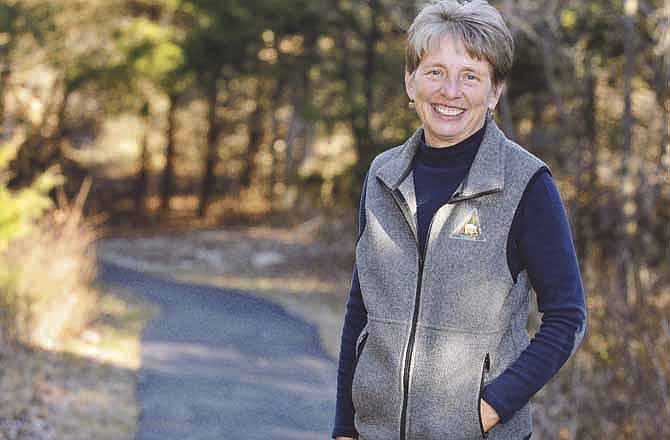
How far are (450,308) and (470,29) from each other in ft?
2.14

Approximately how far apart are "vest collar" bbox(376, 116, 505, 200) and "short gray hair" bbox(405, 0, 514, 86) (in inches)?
6.4

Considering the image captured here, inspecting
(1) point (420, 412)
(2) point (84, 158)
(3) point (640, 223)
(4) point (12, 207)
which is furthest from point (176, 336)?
(2) point (84, 158)

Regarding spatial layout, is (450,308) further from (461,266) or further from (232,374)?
(232,374)

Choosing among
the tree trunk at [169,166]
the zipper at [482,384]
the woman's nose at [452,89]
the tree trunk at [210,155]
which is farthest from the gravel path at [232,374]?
the tree trunk at [169,166]

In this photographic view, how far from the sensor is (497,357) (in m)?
2.26

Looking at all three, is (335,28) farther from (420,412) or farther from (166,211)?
(420,412)

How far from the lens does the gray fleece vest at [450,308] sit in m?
2.23

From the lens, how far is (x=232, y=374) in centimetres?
930

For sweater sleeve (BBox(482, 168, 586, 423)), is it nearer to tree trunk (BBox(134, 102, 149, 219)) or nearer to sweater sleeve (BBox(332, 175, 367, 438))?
sweater sleeve (BBox(332, 175, 367, 438))

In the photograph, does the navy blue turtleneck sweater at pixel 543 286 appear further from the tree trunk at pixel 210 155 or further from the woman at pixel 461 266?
the tree trunk at pixel 210 155

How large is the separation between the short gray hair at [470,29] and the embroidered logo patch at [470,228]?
366mm

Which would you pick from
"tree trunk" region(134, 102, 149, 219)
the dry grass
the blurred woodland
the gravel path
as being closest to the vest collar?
the blurred woodland

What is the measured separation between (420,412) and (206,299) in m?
12.9

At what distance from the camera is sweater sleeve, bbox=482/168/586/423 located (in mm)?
2195
